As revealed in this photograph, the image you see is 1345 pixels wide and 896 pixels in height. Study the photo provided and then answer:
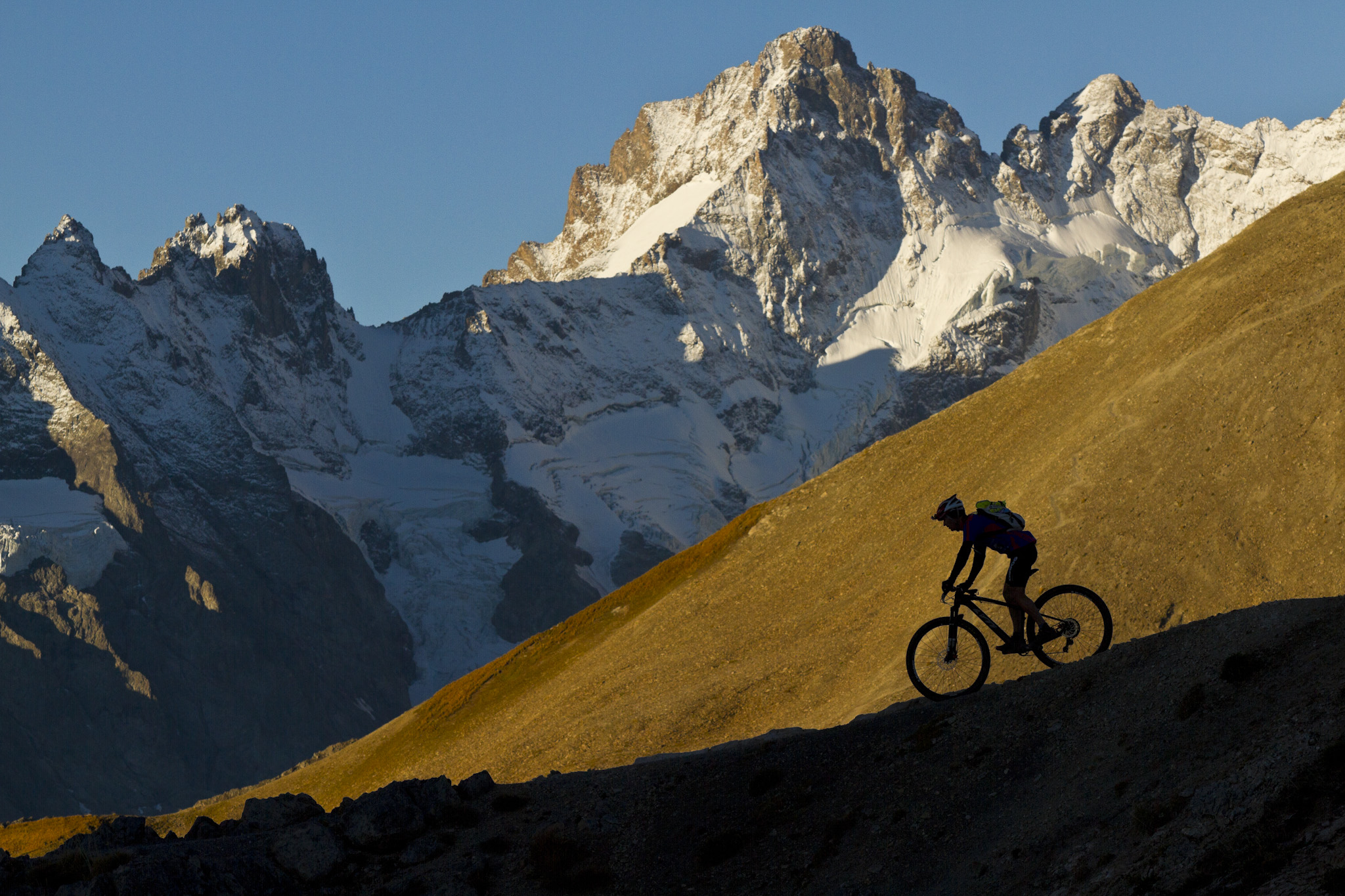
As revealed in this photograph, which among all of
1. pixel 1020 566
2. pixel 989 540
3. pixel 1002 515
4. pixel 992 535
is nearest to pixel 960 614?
pixel 1020 566

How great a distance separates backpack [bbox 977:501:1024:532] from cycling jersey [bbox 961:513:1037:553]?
0.02m

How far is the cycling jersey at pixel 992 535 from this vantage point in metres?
21.4

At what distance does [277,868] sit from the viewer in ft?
78.1

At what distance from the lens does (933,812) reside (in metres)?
19.6

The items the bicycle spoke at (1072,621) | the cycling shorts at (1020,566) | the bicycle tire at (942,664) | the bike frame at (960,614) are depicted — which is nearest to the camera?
the cycling shorts at (1020,566)

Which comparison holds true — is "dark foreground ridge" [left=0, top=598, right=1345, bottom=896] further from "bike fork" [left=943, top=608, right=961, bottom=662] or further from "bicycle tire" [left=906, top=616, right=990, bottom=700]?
"bike fork" [left=943, top=608, right=961, bottom=662]

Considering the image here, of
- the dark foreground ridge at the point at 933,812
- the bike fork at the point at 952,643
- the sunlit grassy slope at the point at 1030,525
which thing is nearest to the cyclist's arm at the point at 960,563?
the bike fork at the point at 952,643

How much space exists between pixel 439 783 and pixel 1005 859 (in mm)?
13690

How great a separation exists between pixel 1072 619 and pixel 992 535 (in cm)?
218

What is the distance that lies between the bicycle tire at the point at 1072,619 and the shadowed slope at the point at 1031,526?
19979 mm

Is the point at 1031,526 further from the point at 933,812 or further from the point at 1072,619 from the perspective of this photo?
the point at 933,812

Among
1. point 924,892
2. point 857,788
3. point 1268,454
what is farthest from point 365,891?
point 1268,454

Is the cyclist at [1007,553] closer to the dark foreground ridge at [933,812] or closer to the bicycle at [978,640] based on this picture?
the bicycle at [978,640]

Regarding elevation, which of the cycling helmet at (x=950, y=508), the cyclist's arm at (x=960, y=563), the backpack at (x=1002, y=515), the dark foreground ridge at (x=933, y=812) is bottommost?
→ the dark foreground ridge at (x=933, y=812)
